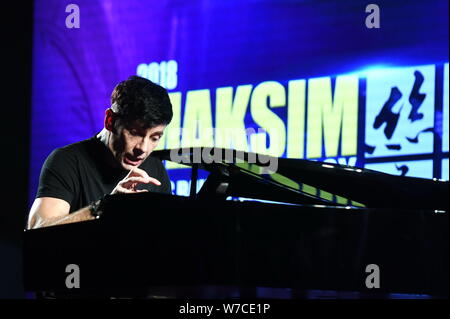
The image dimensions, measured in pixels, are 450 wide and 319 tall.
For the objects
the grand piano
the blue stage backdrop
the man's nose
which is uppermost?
the blue stage backdrop

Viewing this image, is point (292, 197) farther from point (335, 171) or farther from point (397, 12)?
point (397, 12)

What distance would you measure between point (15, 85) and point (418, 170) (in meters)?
3.14

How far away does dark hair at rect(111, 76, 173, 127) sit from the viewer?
259 cm

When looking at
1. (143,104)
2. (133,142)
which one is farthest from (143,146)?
(143,104)

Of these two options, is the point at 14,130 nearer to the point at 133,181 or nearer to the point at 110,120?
the point at 110,120

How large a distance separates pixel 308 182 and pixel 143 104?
2.06 feet

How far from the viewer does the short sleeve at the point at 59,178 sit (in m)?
2.58

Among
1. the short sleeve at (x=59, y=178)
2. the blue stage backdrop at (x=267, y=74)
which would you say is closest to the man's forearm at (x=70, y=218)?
the short sleeve at (x=59, y=178)

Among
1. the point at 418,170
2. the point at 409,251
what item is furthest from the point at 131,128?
the point at 418,170

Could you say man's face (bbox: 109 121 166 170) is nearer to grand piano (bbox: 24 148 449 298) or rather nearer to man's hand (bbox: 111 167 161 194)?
man's hand (bbox: 111 167 161 194)

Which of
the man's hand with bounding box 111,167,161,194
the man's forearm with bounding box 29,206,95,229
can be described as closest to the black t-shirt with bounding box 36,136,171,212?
the man's forearm with bounding box 29,206,95,229

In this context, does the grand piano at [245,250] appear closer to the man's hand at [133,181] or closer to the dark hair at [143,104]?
the man's hand at [133,181]

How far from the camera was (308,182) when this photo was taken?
102 inches

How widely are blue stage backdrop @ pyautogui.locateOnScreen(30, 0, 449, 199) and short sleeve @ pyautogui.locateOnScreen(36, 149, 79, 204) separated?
73.8 inches
